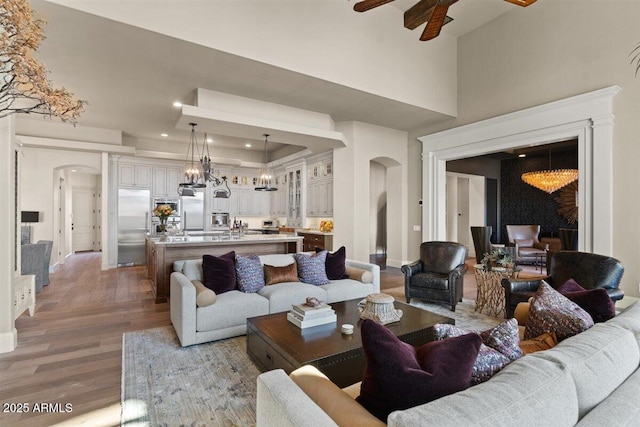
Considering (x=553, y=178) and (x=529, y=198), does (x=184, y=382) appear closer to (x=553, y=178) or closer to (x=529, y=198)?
(x=553, y=178)

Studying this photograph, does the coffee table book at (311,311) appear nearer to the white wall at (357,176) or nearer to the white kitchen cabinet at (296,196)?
the white wall at (357,176)

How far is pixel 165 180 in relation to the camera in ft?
28.6

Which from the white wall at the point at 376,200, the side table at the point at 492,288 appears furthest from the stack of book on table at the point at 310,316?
the white wall at the point at 376,200

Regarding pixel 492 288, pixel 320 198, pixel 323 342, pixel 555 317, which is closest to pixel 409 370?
pixel 555 317

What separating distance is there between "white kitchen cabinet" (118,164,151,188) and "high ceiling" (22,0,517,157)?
1.32 meters

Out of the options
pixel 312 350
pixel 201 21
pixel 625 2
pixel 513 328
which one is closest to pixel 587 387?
pixel 513 328

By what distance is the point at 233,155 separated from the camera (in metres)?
9.95

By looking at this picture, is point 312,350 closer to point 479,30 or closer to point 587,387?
point 587,387

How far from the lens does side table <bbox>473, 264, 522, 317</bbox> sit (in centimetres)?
399

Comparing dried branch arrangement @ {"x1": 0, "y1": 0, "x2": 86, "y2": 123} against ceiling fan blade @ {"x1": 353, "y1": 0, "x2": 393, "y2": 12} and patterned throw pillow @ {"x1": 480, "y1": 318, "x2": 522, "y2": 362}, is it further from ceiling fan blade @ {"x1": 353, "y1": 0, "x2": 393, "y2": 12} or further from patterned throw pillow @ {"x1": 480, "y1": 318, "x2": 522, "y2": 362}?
ceiling fan blade @ {"x1": 353, "y1": 0, "x2": 393, "y2": 12}

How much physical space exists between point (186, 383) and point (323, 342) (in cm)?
111

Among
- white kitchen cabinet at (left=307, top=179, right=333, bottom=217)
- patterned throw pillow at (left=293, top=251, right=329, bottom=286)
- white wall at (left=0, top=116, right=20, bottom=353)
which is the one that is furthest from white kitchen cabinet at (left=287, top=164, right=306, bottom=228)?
white wall at (left=0, top=116, right=20, bottom=353)

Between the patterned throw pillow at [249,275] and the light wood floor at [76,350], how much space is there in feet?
3.67

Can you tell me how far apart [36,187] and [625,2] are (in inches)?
438
